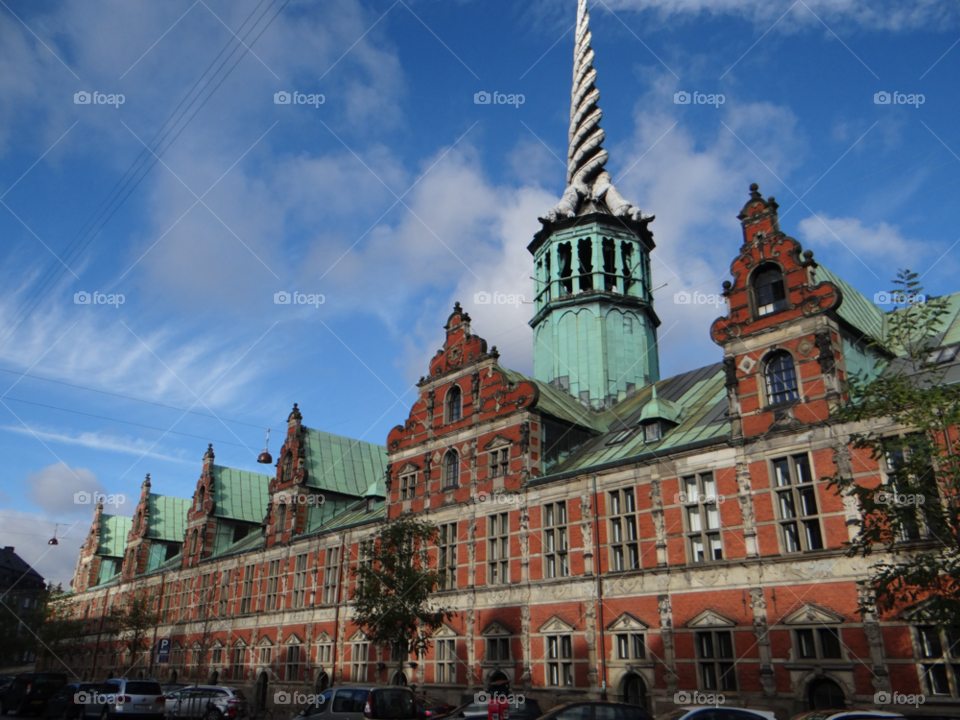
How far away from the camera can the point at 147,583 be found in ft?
226

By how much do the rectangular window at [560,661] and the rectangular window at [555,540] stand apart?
2.74 metres

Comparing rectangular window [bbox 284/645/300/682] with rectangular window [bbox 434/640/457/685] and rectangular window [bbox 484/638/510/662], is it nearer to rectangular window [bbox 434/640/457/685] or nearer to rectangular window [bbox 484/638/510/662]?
rectangular window [bbox 434/640/457/685]

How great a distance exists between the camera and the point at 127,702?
2964 cm

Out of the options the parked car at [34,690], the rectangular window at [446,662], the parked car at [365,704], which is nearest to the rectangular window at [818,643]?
the parked car at [365,704]

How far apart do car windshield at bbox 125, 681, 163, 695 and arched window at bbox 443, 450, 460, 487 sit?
16420 millimetres

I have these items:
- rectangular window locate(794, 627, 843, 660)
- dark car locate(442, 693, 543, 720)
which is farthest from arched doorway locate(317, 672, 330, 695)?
rectangular window locate(794, 627, 843, 660)

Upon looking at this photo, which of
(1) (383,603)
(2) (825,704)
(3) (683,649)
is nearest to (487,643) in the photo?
(1) (383,603)

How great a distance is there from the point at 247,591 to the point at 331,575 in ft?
37.7

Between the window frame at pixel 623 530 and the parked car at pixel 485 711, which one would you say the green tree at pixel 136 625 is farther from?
the window frame at pixel 623 530

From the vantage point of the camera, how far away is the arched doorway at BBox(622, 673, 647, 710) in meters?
28.1

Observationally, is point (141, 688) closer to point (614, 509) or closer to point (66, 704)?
point (66, 704)

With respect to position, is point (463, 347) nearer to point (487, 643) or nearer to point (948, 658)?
point (487, 643)

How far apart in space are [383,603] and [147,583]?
46.6m

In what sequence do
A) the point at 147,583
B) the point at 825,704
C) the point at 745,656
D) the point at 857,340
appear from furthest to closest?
the point at 147,583 → the point at 857,340 → the point at 745,656 → the point at 825,704
